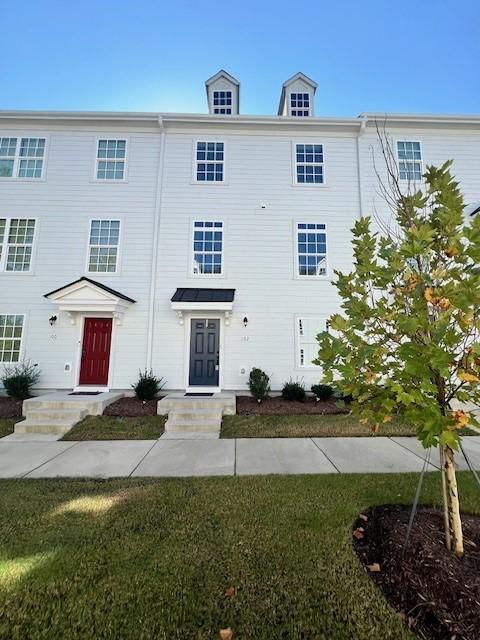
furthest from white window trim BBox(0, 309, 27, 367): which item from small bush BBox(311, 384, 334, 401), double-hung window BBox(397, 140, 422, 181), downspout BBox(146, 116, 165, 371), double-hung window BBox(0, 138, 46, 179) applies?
double-hung window BBox(397, 140, 422, 181)

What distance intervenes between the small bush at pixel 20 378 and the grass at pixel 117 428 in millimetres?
2840

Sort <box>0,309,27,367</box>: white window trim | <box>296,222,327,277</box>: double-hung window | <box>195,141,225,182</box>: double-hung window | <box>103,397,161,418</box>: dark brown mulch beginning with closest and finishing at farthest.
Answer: <box>103,397,161,418</box>: dark brown mulch
<box>0,309,27,367</box>: white window trim
<box>296,222,327,277</box>: double-hung window
<box>195,141,225,182</box>: double-hung window

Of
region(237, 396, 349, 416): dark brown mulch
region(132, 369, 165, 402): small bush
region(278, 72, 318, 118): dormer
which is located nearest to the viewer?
region(237, 396, 349, 416): dark brown mulch

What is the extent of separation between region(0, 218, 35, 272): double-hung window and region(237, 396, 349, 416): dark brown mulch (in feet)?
27.6

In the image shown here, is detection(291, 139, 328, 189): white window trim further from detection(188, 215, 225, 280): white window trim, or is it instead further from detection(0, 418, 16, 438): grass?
detection(0, 418, 16, 438): grass

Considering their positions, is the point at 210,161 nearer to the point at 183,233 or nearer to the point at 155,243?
the point at 183,233

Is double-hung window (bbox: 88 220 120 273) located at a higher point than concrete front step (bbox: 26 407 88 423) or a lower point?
higher

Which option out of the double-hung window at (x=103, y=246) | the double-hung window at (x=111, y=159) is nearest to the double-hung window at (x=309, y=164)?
the double-hung window at (x=111, y=159)

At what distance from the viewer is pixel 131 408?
778 centimetres

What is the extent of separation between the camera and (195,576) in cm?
227

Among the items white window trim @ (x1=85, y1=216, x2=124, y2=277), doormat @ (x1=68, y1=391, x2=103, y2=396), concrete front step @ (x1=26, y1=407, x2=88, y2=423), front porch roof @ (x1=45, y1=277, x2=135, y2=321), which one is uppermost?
white window trim @ (x1=85, y1=216, x2=124, y2=277)

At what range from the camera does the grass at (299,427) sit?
637 centimetres

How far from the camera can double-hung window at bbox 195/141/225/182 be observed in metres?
10.3

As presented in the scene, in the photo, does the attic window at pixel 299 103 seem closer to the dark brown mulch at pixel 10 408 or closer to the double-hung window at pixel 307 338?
the double-hung window at pixel 307 338
